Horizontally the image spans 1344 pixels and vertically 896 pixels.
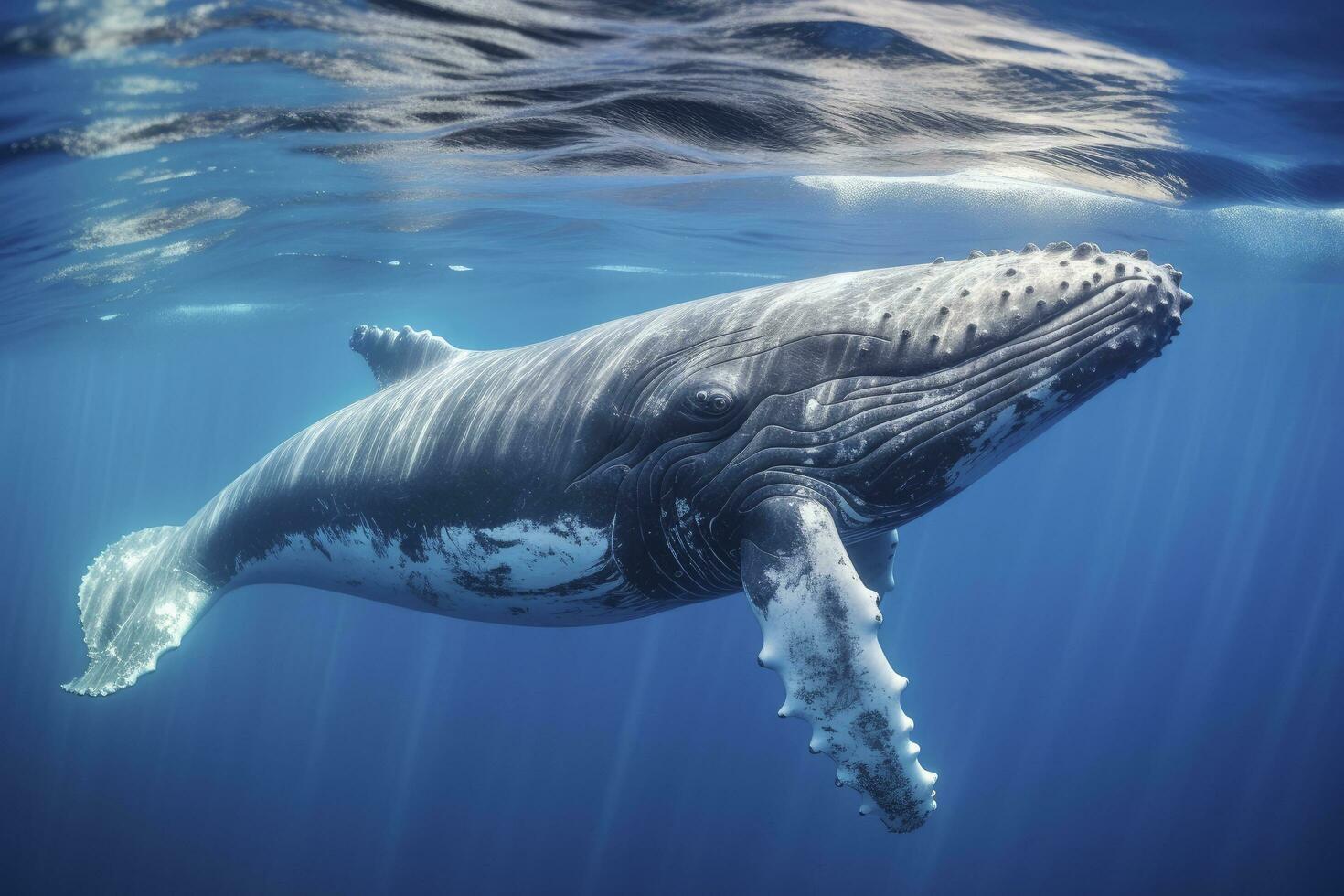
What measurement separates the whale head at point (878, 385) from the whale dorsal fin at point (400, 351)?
10.9ft

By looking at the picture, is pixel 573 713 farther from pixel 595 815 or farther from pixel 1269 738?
pixel 1269 738

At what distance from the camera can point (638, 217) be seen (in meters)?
19.2

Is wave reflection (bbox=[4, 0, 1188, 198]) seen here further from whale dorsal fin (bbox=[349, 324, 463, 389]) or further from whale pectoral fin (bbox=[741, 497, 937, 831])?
whale pectoral fin (bbox=[741, 497, 937, 831])

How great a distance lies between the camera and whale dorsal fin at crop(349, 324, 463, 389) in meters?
7.28

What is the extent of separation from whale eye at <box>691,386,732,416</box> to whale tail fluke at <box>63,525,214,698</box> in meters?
6.74

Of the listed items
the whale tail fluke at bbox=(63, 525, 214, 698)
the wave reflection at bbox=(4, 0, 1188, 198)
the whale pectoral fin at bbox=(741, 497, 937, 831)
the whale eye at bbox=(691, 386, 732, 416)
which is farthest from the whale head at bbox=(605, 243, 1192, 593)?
the whale tail fluke at bbox=(63, 525, 214, 698)

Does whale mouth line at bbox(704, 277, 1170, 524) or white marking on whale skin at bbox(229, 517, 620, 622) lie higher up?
whale mouth line at bbox(704, 277, 1170, 524)

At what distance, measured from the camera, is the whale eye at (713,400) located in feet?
14.0

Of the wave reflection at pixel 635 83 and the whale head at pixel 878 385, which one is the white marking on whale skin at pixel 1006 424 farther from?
the wave reflection at pixel 635 83

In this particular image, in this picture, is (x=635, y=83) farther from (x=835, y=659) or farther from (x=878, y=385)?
(x=835, y=659)

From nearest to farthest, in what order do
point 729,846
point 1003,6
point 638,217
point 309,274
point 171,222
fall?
point 1003,6 → point 171,222 → point 638,217 → point 729,846 → point 309,274

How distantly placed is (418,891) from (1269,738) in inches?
1475

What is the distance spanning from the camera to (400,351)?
7551 mm

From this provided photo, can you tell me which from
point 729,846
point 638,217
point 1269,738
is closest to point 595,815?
point 729,846
